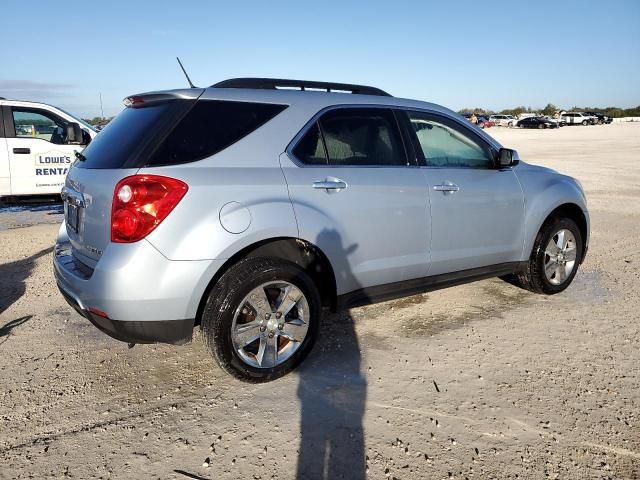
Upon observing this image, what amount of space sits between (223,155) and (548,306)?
322 cm

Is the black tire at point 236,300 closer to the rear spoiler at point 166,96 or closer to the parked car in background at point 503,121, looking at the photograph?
the rear spoiler at point 166,96

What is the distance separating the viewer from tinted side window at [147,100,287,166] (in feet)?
9.30

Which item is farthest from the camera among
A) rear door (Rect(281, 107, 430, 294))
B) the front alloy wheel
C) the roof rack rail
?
the front alloy wheel

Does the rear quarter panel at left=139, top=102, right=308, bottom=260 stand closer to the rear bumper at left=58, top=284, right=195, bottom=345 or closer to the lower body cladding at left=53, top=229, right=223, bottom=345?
the lower body cladding at left=53, top=229, right=223, bottom=345

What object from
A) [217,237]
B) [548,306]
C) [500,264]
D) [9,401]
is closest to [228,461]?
[217,237]

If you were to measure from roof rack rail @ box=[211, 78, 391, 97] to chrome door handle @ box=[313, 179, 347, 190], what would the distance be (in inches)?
29.3

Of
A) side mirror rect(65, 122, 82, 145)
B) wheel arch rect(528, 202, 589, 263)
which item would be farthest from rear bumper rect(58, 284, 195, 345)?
side mirror rect(65, 122, 82, 145)

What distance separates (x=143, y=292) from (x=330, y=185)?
130cm

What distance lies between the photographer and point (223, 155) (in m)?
2.95

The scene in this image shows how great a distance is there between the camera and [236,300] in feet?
9.50

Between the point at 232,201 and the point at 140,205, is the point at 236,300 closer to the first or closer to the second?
the point at 232,201

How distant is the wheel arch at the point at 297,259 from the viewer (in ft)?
9.66

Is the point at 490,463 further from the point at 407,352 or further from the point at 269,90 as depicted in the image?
the point at 269,90

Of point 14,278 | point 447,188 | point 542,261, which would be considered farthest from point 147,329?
point 542,261
